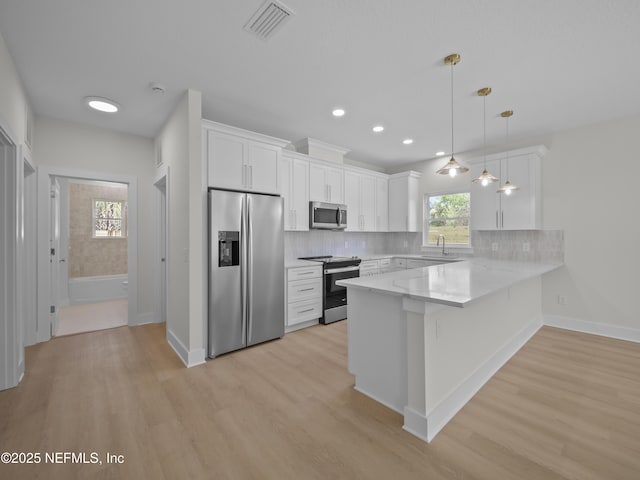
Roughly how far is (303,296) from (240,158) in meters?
1.90

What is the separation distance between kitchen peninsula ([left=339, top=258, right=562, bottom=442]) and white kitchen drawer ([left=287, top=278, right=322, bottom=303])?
4.92 ft

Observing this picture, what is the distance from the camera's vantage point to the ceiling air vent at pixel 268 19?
1.82m

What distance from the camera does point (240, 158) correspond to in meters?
3.25

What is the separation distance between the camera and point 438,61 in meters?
2.37

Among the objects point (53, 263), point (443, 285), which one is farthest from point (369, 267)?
point (53, 263)

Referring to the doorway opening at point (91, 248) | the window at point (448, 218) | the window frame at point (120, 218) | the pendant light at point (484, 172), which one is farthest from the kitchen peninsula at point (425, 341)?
the window frame at point (120, 218)

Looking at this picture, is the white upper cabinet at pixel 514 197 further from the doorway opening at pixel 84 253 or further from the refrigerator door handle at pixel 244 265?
the doorway opening at pixel 84 253

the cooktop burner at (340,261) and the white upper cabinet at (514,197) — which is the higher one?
the white upper cabinet at (514,197)

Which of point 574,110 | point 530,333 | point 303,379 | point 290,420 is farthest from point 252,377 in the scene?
point 574,110

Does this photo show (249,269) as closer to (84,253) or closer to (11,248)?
(11,248)

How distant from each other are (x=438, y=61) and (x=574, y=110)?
216 centimetres

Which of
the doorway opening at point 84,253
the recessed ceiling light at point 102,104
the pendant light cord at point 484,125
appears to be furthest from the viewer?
the doorway opening at point 84,253

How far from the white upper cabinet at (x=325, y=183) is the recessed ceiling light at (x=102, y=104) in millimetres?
2425

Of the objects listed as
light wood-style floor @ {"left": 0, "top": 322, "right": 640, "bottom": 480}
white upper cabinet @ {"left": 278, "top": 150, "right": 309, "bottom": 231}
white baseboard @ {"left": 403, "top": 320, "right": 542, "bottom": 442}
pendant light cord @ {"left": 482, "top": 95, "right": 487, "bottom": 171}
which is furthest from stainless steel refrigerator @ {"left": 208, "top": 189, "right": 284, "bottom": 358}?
pendant light cord @ {"left": 482, "top": 95, "right": 487, "bottom": 171}
